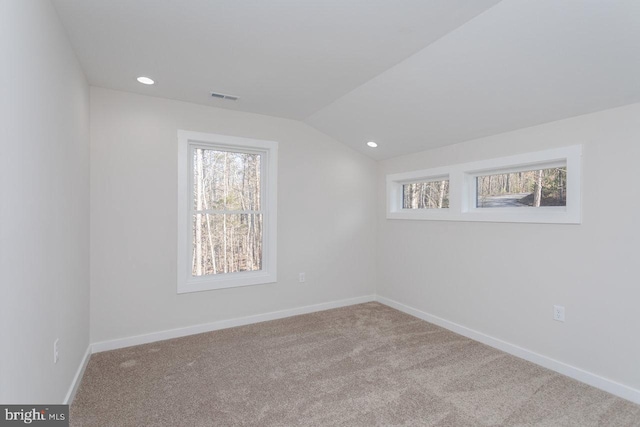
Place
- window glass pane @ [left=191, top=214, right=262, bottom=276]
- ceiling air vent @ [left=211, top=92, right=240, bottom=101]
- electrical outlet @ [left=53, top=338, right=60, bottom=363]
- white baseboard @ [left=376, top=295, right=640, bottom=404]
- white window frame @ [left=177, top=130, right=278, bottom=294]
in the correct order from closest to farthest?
electrical outlet @ [left=53, top=338, right=60, bottom=363] < white baseboard @ [left=376, top=295, right=640, bottom=404] < ceiling air vent @ [left=211, top=92, right=240, bottom=101] < white window frame @ [left=177, top=130, right=278, bottom=294] < window glass pane @ [left=191, top=214, right=262, bottom=276]

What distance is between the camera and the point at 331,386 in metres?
2.32

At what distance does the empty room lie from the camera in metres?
1.77

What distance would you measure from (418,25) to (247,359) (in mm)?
2806

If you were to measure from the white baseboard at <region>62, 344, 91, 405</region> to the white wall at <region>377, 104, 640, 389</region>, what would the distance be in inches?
129

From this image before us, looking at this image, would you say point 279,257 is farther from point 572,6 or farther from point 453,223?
point 572,6

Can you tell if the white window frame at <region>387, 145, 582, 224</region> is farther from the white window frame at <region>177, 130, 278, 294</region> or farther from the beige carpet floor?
the white window frame at <region>177, 130, 278, 294</region>

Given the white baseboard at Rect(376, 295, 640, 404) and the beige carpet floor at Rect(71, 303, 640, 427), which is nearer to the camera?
the beige carpet floor at Rect(71, 303, 640, 427)

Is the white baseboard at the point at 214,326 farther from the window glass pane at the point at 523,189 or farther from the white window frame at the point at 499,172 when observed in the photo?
the window glass pane at the point at 523,189

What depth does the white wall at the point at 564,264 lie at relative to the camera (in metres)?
2.19

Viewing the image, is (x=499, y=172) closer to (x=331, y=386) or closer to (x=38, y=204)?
(x=331, y=386)

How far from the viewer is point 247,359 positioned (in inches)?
108

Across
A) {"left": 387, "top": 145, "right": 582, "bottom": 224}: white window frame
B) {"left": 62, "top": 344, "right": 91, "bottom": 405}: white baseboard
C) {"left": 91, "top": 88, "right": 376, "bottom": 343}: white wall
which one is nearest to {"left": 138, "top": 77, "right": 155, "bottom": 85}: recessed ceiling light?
{"left": 91, "top": 88, "right": 376, "bottom": 343}: white wall

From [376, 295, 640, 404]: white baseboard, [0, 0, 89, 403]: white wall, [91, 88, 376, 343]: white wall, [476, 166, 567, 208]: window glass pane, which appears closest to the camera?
[0, 0, 89, 403]: white wall


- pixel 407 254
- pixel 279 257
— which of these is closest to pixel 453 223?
pixel 407 254
